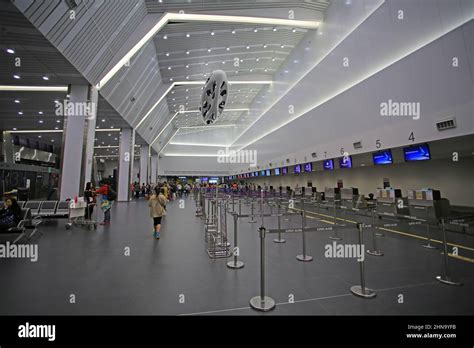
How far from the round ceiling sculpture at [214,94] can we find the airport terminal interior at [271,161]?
0.24 feet

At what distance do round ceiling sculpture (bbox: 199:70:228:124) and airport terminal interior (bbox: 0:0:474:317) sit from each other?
2.9 inches

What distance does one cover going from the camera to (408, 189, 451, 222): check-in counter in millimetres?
6227

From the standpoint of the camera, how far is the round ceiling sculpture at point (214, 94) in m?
6.70

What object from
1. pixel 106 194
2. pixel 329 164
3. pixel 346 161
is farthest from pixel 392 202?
pixel 106 194

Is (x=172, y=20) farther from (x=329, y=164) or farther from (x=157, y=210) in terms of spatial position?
(x=329, y=164)

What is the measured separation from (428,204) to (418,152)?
1.75 meters

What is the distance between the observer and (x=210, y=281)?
10.4 feet

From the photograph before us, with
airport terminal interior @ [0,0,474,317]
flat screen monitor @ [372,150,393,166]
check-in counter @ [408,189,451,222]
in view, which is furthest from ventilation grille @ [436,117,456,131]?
check-in counter @ [408,189,451,222]

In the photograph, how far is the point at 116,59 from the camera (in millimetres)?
9648

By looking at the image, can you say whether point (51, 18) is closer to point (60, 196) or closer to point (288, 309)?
point (60, 196)

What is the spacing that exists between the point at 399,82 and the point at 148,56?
1271cm

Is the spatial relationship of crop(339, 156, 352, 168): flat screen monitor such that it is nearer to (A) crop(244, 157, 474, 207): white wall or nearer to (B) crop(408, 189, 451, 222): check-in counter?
(A) crop(244, 157, 474, 207): white wall

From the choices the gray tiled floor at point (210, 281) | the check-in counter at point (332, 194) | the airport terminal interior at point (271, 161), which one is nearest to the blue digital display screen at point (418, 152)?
the airport terminal interior at point (271, 161)

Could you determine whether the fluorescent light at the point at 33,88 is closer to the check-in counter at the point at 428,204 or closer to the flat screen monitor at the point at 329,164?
the flat screen monitor at the point at 329,164
